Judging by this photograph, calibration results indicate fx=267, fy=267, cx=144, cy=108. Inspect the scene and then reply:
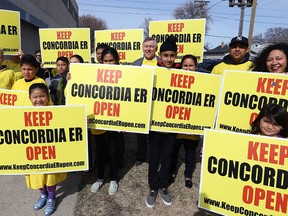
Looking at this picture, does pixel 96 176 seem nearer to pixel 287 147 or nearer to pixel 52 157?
pixel 52 157

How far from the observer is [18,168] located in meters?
3.04

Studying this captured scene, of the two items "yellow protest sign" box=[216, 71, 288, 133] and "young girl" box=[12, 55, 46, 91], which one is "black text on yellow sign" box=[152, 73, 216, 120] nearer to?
"yellow protest sign" box=[216, 71, 288, 133]

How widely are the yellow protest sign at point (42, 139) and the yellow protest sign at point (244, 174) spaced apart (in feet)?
4.96

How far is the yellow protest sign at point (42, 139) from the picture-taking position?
116 inches

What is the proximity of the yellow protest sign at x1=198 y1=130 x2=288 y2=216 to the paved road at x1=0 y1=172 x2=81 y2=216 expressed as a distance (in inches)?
72.1

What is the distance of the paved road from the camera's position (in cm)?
329

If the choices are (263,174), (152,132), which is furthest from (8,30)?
(263,174)

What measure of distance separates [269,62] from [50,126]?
2.63m

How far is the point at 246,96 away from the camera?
312 centimetres

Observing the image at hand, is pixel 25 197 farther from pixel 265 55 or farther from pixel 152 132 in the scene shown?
pixel 265 55

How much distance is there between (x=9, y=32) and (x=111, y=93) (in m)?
3.03

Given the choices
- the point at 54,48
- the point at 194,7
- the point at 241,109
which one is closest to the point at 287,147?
the point at 241,109

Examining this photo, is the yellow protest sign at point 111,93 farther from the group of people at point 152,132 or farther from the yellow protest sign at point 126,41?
the yellow protest sign at point 126,41

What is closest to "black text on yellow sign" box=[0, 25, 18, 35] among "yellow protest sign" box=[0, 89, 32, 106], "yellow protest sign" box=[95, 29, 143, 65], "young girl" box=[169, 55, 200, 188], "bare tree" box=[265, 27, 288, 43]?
"yellow protest sign" box=[95, 29, 143, 65]
